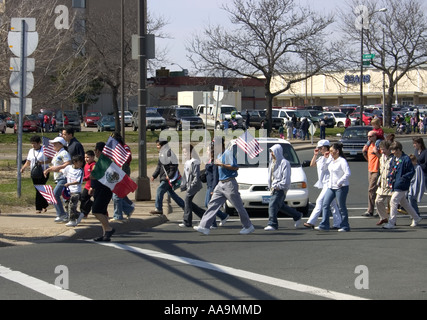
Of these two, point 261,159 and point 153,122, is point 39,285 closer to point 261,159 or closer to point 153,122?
point 261,159

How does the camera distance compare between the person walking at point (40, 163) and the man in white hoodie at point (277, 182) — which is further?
the person walking at point (40, 163)

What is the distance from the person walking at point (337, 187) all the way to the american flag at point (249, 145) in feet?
8.91

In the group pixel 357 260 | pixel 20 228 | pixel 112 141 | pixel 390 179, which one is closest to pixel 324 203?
pixel 390 179

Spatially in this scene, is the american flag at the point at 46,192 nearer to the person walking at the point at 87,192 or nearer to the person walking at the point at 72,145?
the person walking at the point at 87,192

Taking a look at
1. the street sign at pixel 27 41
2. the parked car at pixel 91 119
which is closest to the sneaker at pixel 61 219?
the street sign at pixel 27 41

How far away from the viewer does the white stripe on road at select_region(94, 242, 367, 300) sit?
25.9 ft

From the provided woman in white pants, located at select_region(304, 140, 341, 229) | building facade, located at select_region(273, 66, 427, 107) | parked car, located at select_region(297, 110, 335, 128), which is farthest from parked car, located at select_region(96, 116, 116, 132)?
building facade, located at select_region(273, 66, 427, 107)

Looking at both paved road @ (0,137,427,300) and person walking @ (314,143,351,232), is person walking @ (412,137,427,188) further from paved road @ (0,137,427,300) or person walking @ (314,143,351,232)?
person walking @ (314,143,351,232)

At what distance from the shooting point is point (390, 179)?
13312 mm

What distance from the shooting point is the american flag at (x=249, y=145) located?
1524 centimetres

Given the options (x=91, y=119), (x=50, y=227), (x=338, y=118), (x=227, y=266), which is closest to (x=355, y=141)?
(x=50, y=227)

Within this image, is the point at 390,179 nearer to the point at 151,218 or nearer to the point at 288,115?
the point at 151,218

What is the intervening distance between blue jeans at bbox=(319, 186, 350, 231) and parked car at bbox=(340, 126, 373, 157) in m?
18.7
